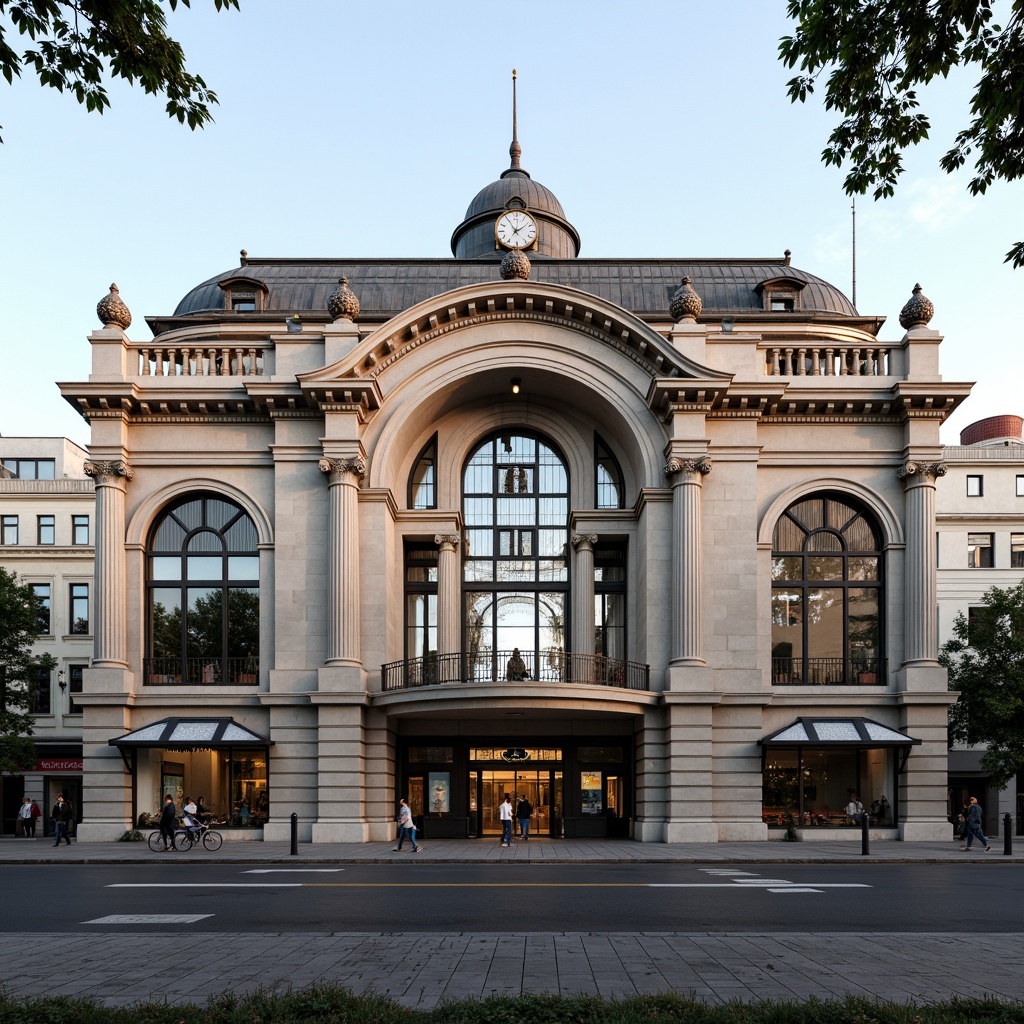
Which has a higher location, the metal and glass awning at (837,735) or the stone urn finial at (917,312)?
the stone urn finial at (917,312)

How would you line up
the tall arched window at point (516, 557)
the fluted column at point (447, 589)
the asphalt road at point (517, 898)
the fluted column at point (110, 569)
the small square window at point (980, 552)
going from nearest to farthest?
1. the asphalt road at point (517, 898)
2. the fluted column at point (110, 569)
3. the fluted column at point (447, 589)
4. the tall arched window at point (516, 557)
5. the small square window at point (980, 552)

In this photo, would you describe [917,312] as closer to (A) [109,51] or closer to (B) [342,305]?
(B) [342,305]

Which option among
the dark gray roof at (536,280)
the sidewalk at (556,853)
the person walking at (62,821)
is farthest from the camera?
the dark gray roof at (536,280)

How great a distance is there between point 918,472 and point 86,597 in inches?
1478

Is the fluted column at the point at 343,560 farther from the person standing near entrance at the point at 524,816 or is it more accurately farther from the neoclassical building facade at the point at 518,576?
the person standing near entrance at the point at 524,816

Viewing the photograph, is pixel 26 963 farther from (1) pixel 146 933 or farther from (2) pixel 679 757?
(2) pixel 679 757

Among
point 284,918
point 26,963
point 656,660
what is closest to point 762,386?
point 656,660

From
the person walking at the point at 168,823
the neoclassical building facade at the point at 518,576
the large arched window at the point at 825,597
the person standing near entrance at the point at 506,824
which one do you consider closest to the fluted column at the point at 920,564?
the neoclassical building facade at the point at 518,576

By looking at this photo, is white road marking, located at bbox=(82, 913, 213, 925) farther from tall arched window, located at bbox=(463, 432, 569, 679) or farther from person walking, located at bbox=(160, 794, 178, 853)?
tall arched window, located at bbox=(463, 432, 569, 679)

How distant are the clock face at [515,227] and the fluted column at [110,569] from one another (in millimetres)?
17589

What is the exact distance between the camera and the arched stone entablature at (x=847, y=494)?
108 feet

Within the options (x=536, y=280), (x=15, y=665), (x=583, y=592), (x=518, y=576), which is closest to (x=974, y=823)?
(x=583, y=592)

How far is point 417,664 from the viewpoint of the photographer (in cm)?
3419

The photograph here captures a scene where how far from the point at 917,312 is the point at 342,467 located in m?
19.1
